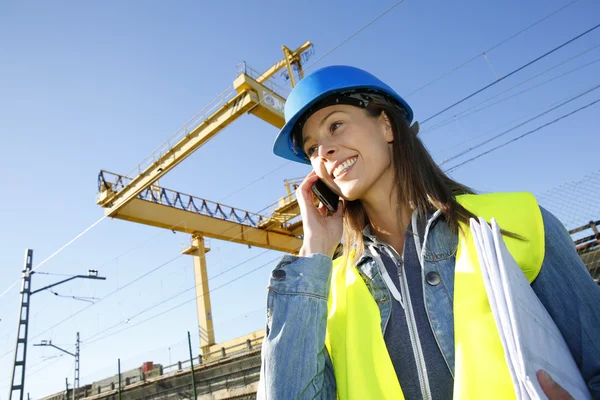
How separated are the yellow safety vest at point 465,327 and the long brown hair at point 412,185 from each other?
0.20 ft

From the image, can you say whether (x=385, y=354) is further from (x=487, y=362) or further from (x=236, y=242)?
(x=236, y=242)

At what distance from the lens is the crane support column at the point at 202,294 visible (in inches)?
562

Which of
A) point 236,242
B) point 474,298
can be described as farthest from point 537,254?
point 236,242

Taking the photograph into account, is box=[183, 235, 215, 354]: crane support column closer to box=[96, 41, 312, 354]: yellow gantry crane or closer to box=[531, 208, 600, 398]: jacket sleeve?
box=[96, 41, 312, 354]: yellow gantry crane

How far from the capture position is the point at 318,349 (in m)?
1.22

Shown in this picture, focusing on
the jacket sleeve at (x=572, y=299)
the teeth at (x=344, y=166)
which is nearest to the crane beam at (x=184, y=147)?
the teeth at (x=344, y=166)

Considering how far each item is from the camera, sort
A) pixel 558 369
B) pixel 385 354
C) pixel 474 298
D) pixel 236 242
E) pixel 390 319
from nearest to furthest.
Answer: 1. pixel 558 369
2. pixel 474 298
3. pixel 385 354
4. pixel 390 319
5. pixel 236 242

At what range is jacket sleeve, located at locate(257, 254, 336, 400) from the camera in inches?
46.1

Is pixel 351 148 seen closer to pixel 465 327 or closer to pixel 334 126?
pixel 334 126

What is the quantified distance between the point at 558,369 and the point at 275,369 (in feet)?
2.35

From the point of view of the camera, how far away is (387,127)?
1.61 meters

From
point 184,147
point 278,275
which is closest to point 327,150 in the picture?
point 278,275

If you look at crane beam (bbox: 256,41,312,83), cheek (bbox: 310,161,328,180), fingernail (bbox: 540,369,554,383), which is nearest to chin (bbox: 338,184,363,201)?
cheek (bbox: 310,161,328,180)

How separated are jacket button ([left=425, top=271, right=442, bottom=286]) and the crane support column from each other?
14.2 metres
